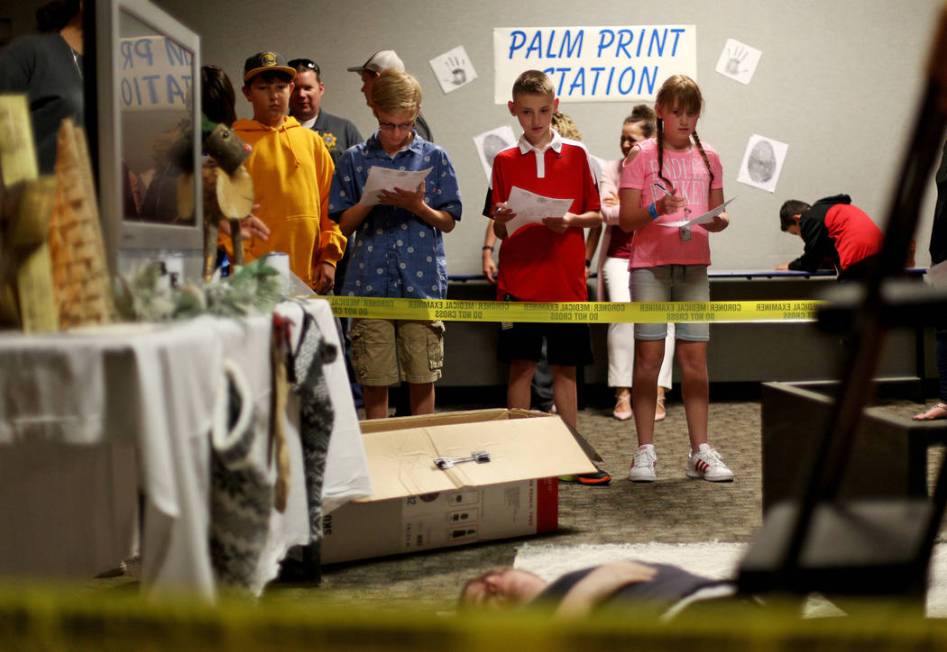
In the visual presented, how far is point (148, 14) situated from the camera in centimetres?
155

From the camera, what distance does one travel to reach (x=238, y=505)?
1378 mm

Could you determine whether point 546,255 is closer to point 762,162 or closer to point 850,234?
point 850,234

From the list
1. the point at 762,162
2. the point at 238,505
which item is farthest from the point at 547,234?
the point at 762,162

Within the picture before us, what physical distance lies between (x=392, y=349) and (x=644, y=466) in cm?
97

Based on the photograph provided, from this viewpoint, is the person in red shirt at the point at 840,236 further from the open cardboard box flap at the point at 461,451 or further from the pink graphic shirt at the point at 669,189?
the open cardboard box flap at the point at 461,451

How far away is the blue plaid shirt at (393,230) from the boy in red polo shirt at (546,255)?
26 cm

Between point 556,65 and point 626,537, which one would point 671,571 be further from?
point 556,65

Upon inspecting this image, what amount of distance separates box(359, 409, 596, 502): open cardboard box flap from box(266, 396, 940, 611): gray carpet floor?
196mm

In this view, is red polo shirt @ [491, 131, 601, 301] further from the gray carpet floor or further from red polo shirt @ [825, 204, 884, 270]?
red polo shirt @ [825, 204, 884, 270]

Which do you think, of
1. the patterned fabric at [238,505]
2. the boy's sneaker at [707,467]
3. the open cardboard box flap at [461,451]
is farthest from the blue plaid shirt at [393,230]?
the patterned fabric at [238,505]

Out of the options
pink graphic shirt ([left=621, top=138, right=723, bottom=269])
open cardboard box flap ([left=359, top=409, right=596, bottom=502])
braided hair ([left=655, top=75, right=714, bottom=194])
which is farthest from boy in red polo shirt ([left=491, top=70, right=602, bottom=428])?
open cardboard box flap ([left=359, top=409, right=596, bottom=502])

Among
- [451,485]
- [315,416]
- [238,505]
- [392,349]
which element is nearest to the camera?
[238,505]

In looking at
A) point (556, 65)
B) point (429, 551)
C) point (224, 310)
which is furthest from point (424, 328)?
point (556, 65)

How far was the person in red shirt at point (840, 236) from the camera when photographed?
4.27 meters
